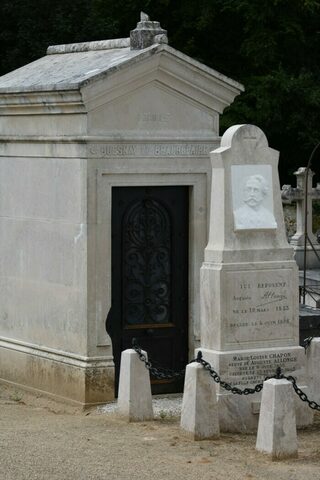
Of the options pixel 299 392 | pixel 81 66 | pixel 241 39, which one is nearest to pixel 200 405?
pixel 299 392

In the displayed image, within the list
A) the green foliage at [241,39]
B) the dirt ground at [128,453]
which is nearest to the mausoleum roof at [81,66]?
the dirt ground at [128,453]

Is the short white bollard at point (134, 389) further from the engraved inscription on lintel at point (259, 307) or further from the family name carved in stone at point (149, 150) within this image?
the family name carved in stone at point (149, 150)

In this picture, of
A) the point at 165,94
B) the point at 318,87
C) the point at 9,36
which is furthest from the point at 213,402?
the point at 318,87

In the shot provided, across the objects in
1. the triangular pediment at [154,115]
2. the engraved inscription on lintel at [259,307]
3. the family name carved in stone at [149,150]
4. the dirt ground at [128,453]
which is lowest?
the dirt ground at [128,453]

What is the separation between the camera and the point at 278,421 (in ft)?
36.1

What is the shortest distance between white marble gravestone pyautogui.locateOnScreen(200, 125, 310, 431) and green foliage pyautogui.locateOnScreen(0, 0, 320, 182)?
19.6 meters

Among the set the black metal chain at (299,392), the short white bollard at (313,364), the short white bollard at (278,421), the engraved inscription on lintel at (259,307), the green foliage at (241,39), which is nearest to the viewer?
the short white bollard at (278,421)

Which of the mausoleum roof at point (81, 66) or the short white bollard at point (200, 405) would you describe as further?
the mausoleum roof at point (81, 66)

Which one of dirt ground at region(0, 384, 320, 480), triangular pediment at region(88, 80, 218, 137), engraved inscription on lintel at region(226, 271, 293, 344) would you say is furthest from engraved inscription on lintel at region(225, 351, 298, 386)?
triangular pediment at region(88, 80, 218, 137)

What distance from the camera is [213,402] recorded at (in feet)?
38.4

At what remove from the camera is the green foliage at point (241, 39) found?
31766 millimetres

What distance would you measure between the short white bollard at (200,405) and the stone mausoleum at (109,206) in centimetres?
Result: 182

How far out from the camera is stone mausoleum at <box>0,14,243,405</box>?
1337 centimetres

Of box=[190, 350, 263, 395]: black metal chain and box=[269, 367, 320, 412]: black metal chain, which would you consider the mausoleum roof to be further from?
box=[269, 367, 320, 412]: black metal chain
